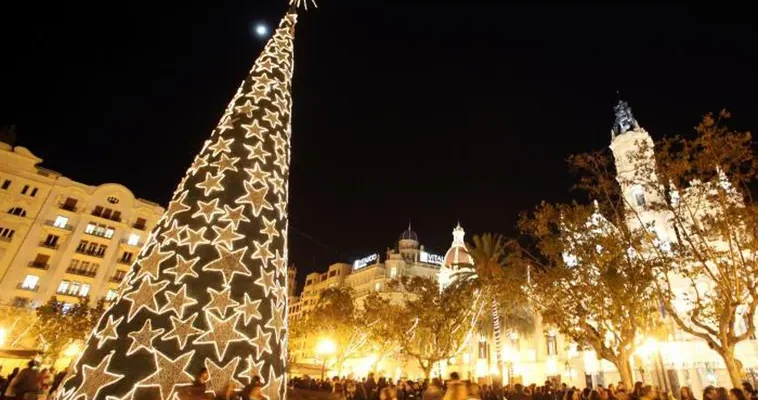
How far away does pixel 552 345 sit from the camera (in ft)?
132

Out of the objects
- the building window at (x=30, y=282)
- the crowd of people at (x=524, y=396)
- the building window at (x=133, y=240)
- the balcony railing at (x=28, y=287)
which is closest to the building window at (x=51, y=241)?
the building window at (x=30, y=282)

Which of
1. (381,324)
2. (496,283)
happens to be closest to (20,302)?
(381,324)

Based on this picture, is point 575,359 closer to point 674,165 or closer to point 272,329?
point 674,165

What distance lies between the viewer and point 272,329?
276 inches

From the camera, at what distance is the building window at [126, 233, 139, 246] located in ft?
159

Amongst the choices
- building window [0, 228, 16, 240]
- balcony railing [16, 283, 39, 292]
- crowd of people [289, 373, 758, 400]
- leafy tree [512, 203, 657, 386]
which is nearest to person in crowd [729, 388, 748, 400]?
crowd of people [289, 373, 758, 400]

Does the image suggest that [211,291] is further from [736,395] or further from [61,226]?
[61,226]

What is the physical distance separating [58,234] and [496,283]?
45187 mm

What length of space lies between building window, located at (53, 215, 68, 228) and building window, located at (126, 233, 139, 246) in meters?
6.26

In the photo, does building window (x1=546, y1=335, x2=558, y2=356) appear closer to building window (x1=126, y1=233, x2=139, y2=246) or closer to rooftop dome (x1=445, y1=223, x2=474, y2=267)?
rooftop dome (x1=445, y1=223, x2=474, y2=267)

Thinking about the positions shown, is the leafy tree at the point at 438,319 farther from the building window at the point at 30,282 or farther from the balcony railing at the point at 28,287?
the building window at the point at 30,282

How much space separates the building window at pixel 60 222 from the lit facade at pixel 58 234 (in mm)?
86

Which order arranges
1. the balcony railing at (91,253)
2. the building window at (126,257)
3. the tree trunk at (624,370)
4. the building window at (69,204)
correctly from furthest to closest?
the building window at (126,257), the building window at (69,204), the balcony railing at (91,253), the tree trunk at (624,370)

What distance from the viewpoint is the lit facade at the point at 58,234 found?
40.3m
